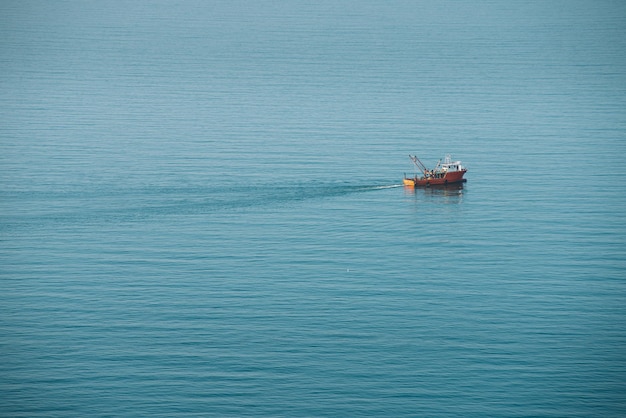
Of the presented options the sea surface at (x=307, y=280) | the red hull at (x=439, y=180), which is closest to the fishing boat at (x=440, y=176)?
the red hull at (x=439, y=180)

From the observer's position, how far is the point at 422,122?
643 ft

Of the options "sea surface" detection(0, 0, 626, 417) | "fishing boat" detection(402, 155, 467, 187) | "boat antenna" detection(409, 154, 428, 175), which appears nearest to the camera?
"sea surface" detection(0, 0, 626, 417)

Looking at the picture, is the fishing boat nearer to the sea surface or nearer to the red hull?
the red hull

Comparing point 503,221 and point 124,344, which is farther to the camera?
point 503,221

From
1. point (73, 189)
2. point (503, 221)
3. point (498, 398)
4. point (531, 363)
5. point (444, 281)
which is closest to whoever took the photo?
point (498, 398)

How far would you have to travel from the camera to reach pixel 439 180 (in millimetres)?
149125

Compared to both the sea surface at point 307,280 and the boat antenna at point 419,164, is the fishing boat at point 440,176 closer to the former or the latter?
the boat antenna at point 419,164

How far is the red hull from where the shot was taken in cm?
14612

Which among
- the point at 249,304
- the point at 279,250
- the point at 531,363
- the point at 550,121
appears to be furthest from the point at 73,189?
the point at 550,121

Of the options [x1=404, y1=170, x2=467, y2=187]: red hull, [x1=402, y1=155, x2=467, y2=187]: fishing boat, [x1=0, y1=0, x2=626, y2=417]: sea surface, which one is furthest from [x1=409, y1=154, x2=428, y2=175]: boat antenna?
[x1=404, y1=170, x2=467, y2=187]: red hull

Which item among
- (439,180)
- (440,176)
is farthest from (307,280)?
(440,176)

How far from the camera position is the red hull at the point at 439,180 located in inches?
5753

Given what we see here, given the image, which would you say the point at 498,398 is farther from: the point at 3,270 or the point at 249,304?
the point at 3,270

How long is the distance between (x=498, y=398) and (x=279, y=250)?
39.8m
